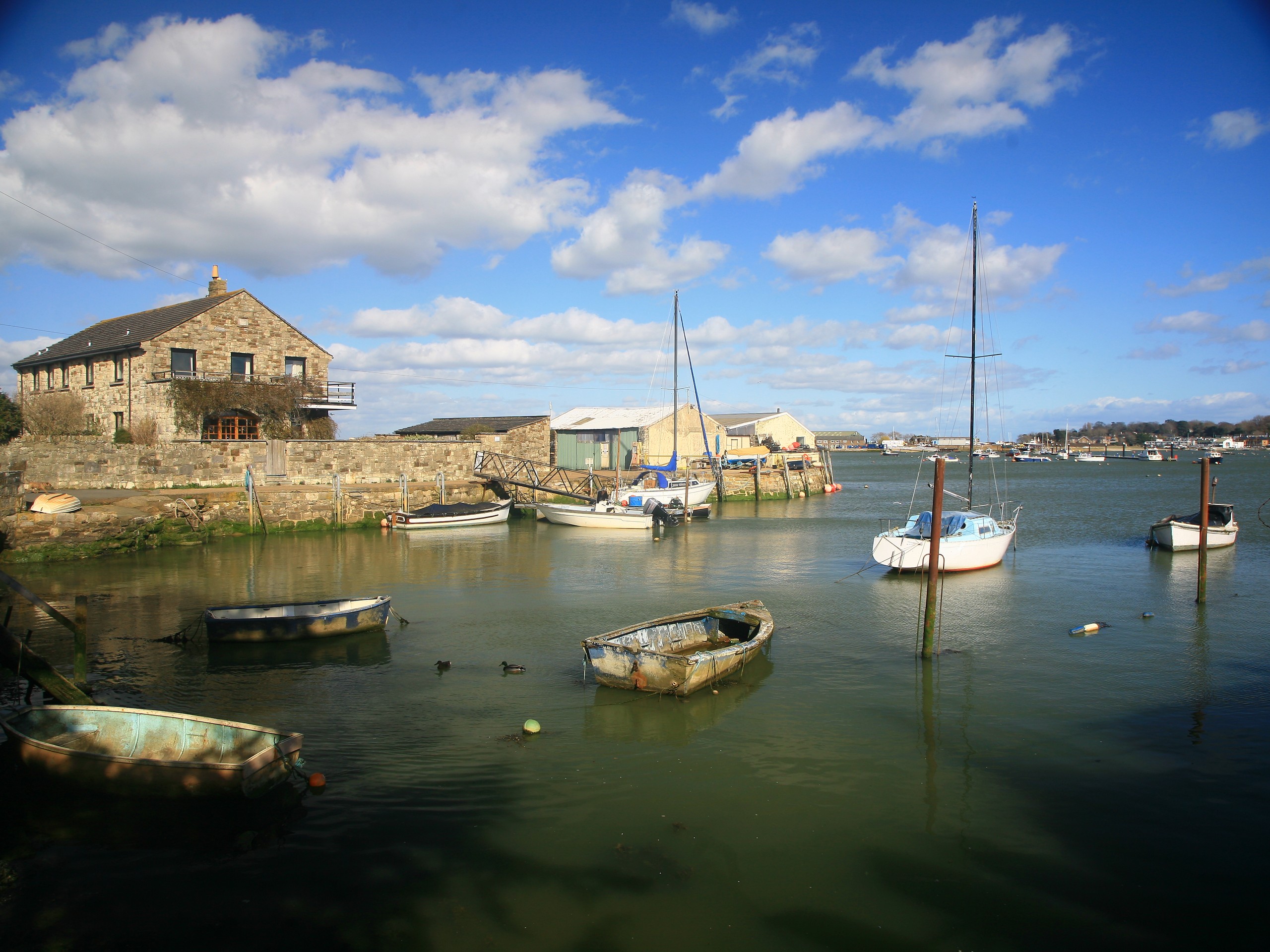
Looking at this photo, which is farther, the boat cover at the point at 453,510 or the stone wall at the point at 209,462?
the boat cover at the point at 453,510

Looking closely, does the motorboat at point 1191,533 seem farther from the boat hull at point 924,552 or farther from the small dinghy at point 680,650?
the small dinghy at point 680,650

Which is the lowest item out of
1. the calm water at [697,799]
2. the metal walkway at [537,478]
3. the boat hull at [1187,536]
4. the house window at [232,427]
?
the calm water at [697,799]

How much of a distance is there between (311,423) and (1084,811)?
123ft

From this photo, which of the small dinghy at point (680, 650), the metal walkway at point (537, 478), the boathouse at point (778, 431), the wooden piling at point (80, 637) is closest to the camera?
the wooden piling at point (80, 637)

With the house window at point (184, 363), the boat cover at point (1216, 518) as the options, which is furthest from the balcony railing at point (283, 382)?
the boat cover at point (1216, 518)

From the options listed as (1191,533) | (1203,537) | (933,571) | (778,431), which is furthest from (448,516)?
(778,431)

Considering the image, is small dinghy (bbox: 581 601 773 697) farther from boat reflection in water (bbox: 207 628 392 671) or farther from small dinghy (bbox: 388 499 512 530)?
small dinghy (bbox: 388 499 512 530)

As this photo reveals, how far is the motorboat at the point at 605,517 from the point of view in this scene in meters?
36.8

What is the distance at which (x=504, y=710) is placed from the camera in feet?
39.0

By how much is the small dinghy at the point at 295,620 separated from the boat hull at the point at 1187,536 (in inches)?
1035

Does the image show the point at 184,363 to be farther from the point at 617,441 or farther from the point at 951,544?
the point at 951,544

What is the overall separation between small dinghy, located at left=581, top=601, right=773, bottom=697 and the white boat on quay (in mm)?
9645

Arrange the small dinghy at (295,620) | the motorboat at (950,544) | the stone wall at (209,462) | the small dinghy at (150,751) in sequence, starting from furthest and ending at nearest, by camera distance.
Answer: the stone wall at (209,462) < the motorboat at (950,544) < the small dinghy at (295,620) < the small dinghy at (150,751)

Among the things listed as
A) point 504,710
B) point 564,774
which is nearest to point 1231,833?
point 564,774
